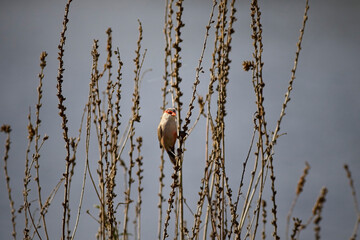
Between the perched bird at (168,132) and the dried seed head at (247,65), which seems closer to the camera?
the dried seed head at (247,65)

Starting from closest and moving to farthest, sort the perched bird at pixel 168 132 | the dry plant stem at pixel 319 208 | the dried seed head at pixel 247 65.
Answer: the dry plant stem at pixel 319 208 → the dried seed head at pixel 247 65 → the perched bird at pixel 168 132

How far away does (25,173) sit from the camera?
2402mm

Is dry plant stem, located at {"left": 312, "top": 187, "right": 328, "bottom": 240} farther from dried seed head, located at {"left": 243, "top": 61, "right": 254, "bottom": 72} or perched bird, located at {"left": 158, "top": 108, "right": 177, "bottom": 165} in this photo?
perched bird, located at {"left": 158, "top": 108, "right": 177, "bottom": 165}

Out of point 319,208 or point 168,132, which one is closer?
point 319,208

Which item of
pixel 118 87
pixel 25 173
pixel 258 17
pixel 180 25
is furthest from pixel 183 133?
pixel 25 173

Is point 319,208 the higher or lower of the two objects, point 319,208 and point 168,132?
the lower

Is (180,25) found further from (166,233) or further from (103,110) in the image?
(166,233)

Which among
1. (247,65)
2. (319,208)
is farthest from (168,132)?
(319,208)

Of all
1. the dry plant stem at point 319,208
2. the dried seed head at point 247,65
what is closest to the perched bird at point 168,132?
the dried seed head at point 247,65

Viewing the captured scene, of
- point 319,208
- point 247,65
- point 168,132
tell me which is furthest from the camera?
point 168,132

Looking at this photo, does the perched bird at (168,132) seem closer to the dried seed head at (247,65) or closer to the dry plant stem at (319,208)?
the dried seed head at (247,65)

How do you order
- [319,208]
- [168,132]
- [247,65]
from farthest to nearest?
[168,132]
[247,65]
[319,208]

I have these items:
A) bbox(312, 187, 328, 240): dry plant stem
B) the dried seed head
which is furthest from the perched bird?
bbox(312, 187, 328, 240): dry plant stem

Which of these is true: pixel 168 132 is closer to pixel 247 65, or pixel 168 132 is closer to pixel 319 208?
pixel 247 65
